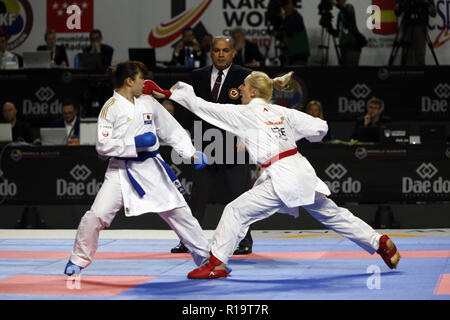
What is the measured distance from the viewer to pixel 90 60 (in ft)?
Answer: 36.5

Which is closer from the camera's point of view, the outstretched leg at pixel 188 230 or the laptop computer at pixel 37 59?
the outstretched leg at pixel 188 230

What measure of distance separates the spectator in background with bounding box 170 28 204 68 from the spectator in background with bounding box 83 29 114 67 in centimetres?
109

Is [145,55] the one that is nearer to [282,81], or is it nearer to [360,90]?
[360,90]

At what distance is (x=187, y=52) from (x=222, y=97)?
511cm

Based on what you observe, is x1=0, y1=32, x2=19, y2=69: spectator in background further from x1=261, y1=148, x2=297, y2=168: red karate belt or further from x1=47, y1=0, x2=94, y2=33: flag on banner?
x1=261, y1=148, x2=297, y2=168: red karate belt

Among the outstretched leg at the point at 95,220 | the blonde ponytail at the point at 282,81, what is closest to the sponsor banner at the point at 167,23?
the blonde ponytail at the point at 282,81

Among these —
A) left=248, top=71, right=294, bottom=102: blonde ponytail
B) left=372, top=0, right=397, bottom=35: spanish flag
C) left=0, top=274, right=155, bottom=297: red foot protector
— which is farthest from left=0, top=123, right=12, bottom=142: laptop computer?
left=372, top=0, right=397, bottom=35: spanish flag

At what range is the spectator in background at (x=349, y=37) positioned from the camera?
37.4ft

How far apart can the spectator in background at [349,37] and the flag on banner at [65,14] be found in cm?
450

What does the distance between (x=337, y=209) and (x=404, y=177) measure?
3.75 m

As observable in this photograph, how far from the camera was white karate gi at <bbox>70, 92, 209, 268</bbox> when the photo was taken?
492 cm

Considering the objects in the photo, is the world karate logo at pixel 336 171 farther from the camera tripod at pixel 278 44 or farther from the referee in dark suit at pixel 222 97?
the camera tripod at pixel 278 44
